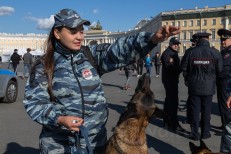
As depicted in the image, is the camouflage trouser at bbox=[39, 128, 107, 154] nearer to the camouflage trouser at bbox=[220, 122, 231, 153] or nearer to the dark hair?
the dark hair

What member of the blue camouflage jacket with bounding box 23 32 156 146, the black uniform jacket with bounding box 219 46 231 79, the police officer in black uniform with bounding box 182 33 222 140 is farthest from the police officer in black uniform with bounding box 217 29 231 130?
the blue camouflage jacket with bounding box 23 32 156 146

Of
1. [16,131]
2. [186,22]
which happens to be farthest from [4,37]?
[16,131]

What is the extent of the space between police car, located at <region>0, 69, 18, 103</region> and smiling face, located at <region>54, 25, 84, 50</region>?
9.76m

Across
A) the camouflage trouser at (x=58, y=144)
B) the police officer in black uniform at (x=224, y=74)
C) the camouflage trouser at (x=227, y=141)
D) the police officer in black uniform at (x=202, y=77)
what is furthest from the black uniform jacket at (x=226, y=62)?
the camouflage trouser at (x=58, y=144)

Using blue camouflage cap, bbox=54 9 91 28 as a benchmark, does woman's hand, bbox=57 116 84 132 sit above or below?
below

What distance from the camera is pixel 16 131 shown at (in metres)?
7.57

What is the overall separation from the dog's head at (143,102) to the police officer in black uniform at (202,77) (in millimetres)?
4826

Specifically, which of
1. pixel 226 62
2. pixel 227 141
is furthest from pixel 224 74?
pixel 227 141

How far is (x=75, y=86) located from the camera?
2.37m

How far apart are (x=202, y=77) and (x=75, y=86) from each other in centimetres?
479

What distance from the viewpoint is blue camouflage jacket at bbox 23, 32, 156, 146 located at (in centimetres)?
232

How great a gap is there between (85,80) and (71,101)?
6.7 inches

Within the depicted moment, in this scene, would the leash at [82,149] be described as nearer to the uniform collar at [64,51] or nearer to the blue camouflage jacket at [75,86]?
the blue camouflage jacket at [75,86]

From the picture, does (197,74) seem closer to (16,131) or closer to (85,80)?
(16,131)
